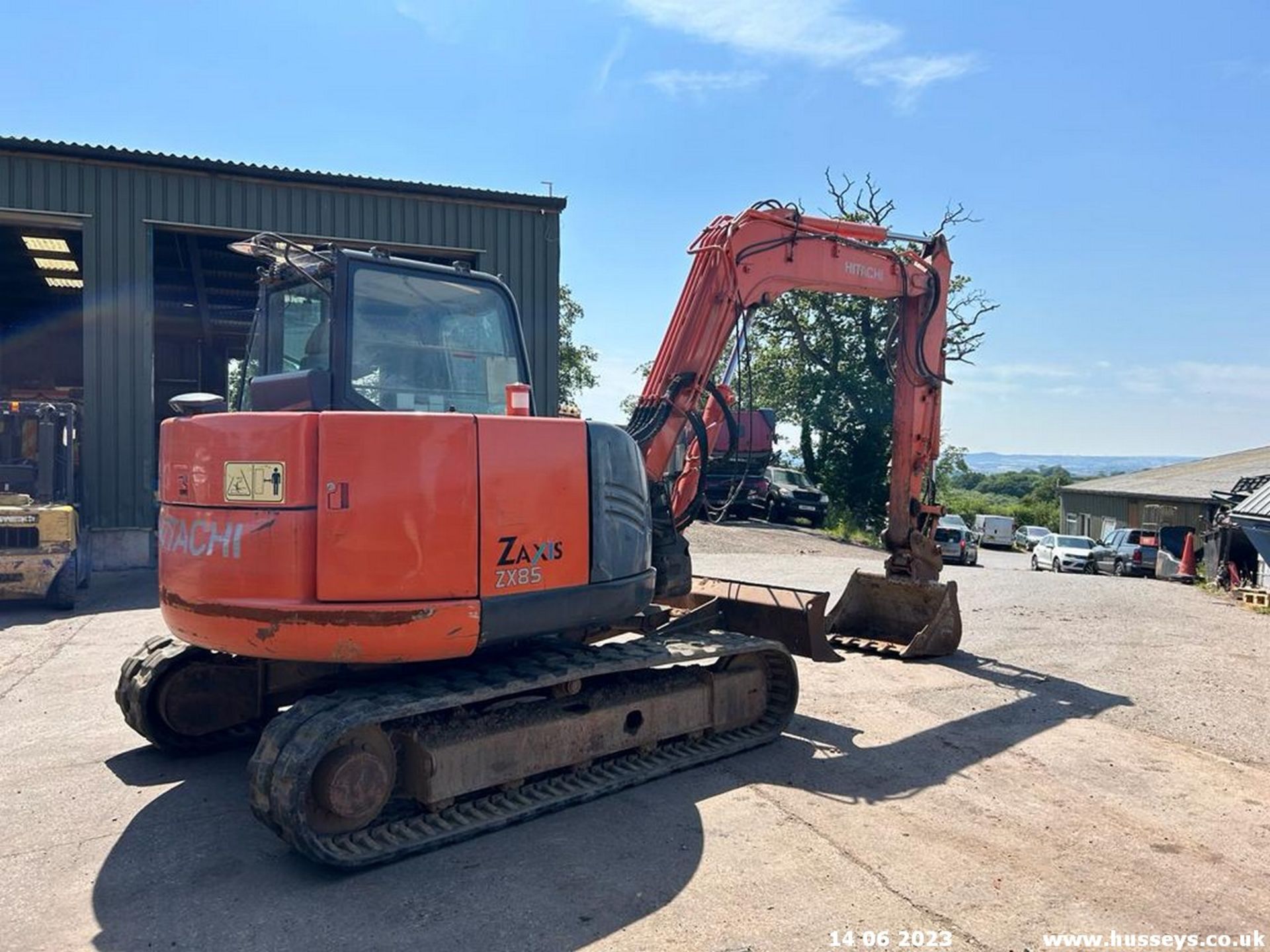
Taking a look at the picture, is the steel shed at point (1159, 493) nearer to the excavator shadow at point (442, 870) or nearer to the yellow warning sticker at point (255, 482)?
the excavator shadow at point (442, 870)

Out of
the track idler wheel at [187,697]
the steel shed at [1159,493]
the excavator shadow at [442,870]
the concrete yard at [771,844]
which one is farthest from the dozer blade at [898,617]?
the steel shed at [1159,493]

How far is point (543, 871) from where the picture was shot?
4410 millimetres

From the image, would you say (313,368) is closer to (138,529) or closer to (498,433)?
(498,433)

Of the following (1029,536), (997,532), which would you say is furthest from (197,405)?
(1029,536)

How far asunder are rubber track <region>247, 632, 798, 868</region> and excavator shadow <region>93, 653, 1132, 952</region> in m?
0.09

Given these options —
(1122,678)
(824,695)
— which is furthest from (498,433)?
(1122,678)

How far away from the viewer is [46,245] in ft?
57.7

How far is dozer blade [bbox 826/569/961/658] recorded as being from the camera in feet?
29.7

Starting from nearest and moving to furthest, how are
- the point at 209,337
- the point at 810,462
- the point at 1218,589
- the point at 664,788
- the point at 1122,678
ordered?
1. the point at 664,788
2. the point at 1122,678
3. the point at 1218,589
4. the point at 209,337
5. the point at 810,462

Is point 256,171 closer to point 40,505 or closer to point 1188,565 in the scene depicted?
point 40,505

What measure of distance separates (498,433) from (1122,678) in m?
6.76

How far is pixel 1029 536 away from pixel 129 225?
43119 mm

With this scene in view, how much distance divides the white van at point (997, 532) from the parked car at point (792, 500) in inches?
741

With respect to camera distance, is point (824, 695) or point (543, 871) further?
point (824, 695)
